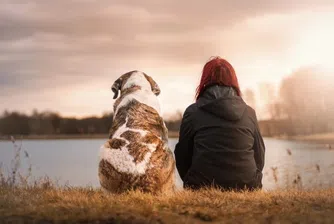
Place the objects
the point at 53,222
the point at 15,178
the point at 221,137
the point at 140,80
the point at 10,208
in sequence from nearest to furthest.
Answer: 1. the point at 53,222
2. the point at 10,208
3. the point at 221,137
4. the point at 140,80
5. the point at 15,178

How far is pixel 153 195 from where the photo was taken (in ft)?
25.6

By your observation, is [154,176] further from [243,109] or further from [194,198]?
[243,109]

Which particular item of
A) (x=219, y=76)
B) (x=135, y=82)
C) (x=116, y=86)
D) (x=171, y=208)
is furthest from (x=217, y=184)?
(x=116, y=86)

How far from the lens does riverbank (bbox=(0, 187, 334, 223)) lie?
269 inches

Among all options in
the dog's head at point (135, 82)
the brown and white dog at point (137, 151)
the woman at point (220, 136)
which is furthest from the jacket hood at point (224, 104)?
the dog's head at point (135, 82)

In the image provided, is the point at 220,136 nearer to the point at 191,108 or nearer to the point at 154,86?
the point at 191,108

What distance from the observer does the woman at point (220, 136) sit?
8.34 metres

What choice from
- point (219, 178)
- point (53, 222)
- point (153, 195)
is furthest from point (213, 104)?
point (53, 222)

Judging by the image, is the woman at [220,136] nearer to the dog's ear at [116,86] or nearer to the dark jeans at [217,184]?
the dark jeans at [217,184]

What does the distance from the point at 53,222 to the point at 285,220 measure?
2.95 meters

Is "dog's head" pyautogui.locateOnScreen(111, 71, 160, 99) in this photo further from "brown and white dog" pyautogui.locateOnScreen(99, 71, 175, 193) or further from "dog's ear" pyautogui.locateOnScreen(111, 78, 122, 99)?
"brown and white dog" pyautogui.locateOnScreen(99, 71, 175, 193)

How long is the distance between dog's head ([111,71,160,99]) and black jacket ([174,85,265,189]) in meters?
0.77

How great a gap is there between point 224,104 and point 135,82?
153 cm

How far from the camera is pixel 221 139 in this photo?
8344mm
